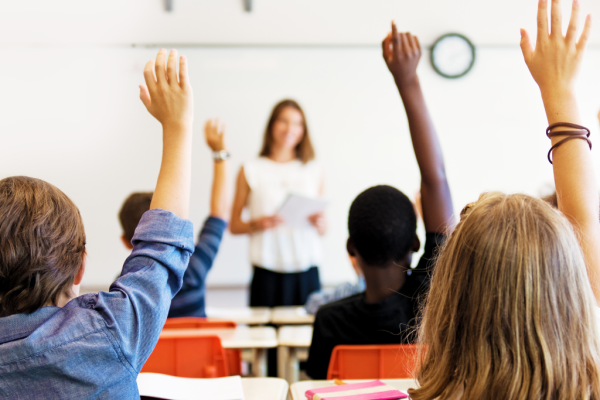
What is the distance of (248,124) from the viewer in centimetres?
388

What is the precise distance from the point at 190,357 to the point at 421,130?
975mm

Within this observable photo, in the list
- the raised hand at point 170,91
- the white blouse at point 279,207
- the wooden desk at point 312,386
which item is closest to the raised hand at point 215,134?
the raised hand at point 170,91

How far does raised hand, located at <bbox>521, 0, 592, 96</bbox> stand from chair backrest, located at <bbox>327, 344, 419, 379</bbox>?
0.75 meters

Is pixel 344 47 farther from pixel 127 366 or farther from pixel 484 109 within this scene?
pixel 127 366

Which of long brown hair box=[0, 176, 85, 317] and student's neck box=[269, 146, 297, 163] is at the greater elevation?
student's neck box=[269, 146, 297, 163]

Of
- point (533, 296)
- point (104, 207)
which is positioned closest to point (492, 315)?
point (533, 296)

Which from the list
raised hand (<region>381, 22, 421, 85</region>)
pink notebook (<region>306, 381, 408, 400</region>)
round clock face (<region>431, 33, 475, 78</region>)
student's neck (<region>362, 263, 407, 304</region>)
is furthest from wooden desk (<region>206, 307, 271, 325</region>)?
round clock face (<region>431, 33, 475, 78</region>)

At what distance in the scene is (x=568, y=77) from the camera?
3.15ft

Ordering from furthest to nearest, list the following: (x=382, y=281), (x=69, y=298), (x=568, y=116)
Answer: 1. (x=382, y=281)
2. (x=568, y=116)
3. (x=69, y=298)

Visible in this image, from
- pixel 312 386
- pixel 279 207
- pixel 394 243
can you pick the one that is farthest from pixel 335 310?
pixel 279 207

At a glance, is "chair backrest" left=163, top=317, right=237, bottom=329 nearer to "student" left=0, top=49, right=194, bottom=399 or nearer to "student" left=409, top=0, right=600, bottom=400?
"student" left=0, top=49, right=194, bottom=399

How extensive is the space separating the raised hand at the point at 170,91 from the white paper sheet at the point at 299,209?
169cm

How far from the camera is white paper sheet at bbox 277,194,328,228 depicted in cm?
266

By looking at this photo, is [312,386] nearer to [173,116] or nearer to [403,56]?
[173,116]
